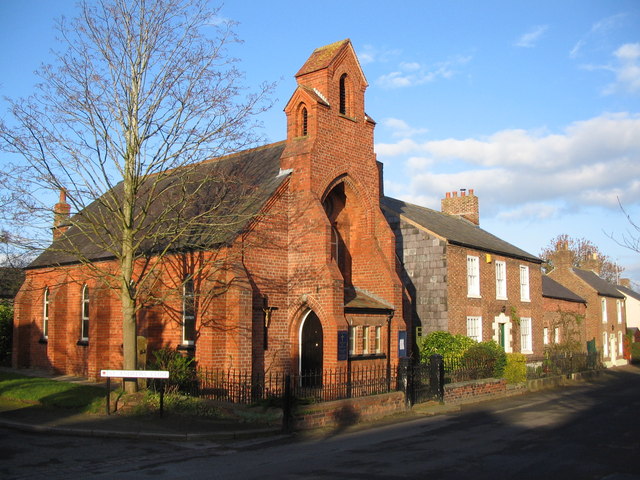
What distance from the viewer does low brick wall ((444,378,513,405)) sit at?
19516 millimetres

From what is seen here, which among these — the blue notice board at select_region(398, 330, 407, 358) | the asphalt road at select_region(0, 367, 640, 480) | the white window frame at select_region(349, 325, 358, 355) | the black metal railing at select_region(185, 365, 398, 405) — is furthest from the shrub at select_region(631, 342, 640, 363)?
the black metal railing at select_region(185, 365, 398, 405)

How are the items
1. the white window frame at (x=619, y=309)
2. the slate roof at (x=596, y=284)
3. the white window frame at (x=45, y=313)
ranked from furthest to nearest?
the white window frame at (x=619, y=309) → the slate roof at (x=596, y=284) → the white window frame at (x=45, y=313)

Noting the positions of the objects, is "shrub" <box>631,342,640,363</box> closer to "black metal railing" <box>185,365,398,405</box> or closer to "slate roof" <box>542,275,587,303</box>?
"slate roof" <box>542,275,587,303</box>

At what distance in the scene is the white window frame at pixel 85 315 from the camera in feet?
80.9

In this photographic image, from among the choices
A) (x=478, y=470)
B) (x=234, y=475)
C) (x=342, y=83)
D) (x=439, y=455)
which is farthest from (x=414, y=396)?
(x=342, y=83)

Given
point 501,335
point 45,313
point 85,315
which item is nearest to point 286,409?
point 85,315

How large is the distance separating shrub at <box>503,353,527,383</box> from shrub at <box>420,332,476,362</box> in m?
1.62

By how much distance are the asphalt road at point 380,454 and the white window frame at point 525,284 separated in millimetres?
16828

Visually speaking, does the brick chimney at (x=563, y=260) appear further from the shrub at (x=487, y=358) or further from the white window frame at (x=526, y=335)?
the shrub at (x=487, y=358)

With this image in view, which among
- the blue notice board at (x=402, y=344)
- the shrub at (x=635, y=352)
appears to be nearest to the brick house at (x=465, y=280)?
the blue notice board at (x=402, y=344)

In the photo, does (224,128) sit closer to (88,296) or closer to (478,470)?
(478,470)

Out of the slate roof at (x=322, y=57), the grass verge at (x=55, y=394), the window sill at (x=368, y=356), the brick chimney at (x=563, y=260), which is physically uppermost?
the slate roof at (x=322, y=57)

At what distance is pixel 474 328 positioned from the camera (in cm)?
2773

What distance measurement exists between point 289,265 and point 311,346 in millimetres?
2854
